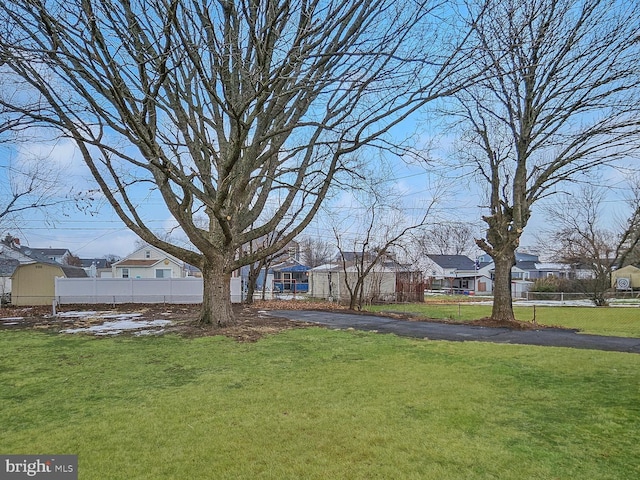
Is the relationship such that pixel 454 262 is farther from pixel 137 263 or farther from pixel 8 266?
pixel 8 266

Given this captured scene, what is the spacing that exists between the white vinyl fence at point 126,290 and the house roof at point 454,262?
38153 millimetres

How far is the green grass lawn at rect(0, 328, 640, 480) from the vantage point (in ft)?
8.75

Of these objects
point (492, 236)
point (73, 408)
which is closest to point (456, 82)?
point (73, 408)

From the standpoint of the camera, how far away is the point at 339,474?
252 cm

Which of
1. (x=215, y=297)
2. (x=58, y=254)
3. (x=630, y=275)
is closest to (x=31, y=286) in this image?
(x=215, y=297)

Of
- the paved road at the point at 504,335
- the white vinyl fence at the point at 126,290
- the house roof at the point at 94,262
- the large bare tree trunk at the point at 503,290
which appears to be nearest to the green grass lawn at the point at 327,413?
the paved road at the point at 504,335

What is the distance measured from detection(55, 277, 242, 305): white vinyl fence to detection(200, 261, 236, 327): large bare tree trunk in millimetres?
9133

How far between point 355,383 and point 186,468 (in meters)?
2.47

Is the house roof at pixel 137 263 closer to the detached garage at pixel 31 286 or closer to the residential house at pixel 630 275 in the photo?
the detached garage at pixel 31 286

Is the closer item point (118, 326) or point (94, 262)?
point (118, 326)

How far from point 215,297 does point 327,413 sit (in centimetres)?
Answer: 645

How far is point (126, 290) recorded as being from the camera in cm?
1788

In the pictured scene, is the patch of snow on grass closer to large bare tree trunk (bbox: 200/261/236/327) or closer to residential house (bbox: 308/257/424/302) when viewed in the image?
large bare tree trunk (bbox: 200/261/236/327)

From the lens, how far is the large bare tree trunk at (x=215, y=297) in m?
9.50
